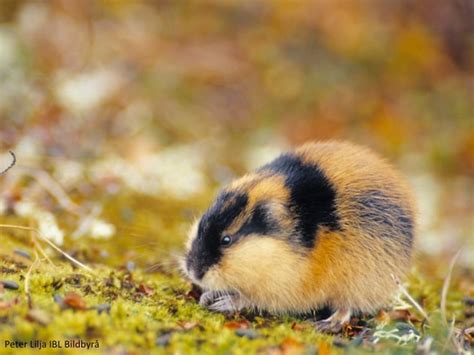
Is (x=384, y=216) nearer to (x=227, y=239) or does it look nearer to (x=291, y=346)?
(x=227, y=239)

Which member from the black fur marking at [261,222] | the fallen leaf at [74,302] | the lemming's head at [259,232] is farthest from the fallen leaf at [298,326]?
the fallen leaf at [74,302]

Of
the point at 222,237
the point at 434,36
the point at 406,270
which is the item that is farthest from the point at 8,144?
the point at 434,36

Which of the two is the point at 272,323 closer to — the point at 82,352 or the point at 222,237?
the point at 222,237

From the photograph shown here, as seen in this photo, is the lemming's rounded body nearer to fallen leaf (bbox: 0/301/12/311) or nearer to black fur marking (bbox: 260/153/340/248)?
black fur marking (bbox: 260/153/340/248)

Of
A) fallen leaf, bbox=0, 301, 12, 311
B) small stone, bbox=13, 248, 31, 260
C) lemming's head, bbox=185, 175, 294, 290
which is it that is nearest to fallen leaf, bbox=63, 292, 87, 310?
fallen leaf, bbox=0, 301, 12, 311

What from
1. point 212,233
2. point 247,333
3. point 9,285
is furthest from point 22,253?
point 247,333

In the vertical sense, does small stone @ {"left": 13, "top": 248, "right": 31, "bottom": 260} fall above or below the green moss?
above
